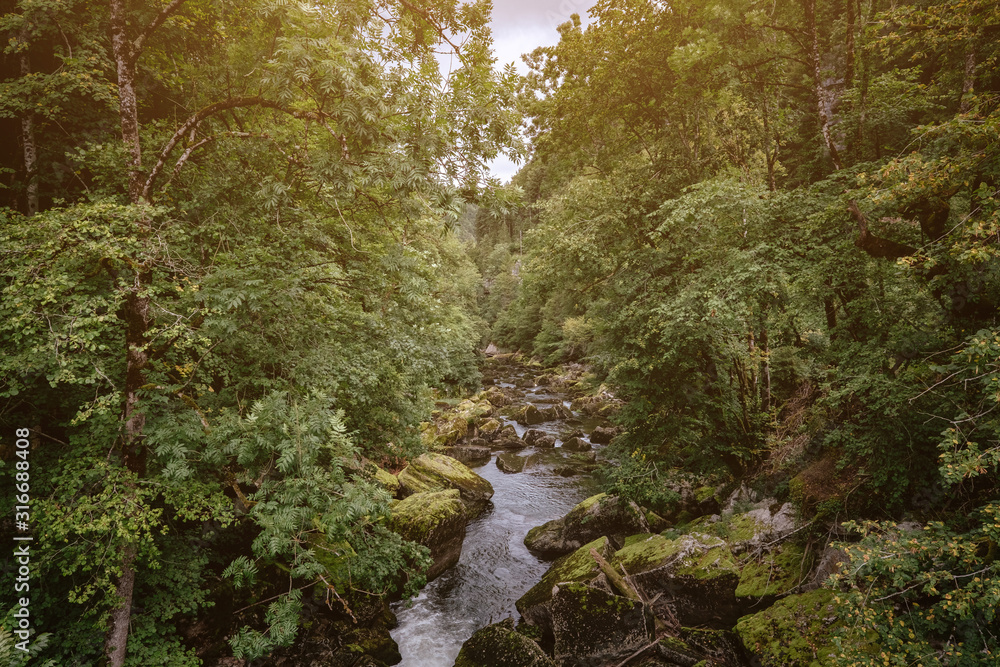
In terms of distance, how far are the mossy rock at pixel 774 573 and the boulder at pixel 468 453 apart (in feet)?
42.9

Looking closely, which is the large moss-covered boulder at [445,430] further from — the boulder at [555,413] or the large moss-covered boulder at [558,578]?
the large moss-covered boulder at [558,578]

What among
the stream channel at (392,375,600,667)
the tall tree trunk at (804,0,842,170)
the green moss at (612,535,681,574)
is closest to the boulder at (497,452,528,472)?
the stream channel at (392,375,600,667)

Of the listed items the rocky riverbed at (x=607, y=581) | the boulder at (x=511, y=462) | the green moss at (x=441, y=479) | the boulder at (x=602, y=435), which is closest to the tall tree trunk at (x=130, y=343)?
the rocky riverbed at (x=607, y=581)

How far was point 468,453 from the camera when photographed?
20516 mm

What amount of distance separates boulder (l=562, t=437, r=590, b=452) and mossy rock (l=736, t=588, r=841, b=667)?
12.8 meters

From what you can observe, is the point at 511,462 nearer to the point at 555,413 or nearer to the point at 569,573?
the point at 555,413

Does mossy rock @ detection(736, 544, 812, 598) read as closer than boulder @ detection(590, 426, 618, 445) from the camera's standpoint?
Yes

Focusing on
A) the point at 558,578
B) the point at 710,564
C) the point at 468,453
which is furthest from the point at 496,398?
the point at 710,564

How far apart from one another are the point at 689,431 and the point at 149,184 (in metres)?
12.1

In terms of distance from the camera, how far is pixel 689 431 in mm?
10578

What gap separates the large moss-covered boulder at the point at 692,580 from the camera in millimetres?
8359

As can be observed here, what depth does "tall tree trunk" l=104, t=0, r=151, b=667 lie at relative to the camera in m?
6.20

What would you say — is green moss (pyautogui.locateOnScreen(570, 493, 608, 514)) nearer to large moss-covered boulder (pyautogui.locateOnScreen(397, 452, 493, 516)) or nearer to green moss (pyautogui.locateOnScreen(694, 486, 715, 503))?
green moss (pyautogui.locateOnScreen(694, 486, 715, 503))

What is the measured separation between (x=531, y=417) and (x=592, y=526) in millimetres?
13379
